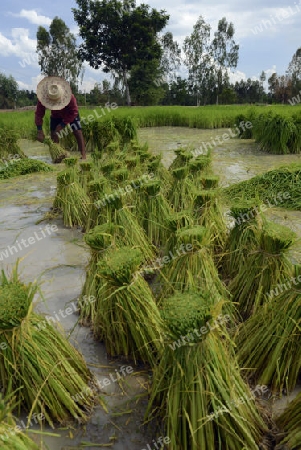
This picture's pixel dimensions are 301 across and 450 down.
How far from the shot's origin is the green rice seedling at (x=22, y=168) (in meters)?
5.88

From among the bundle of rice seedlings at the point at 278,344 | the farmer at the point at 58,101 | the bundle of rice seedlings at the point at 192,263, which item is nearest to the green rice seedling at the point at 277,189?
the bundle of rice seedlings at the point at 192,263

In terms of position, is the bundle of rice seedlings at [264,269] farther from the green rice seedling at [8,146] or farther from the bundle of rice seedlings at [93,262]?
the green rice seedling at [8,146]

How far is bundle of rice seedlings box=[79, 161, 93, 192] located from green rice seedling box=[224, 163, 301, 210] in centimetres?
160

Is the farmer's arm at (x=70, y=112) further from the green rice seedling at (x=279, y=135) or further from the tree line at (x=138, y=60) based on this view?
the tree line at (x=138, y=60)

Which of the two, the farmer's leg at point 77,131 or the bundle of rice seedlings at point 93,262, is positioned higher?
the farmer's leg at point 77,131

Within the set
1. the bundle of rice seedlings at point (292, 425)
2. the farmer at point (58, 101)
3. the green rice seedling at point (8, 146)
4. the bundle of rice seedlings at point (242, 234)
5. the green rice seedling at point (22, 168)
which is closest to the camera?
the bundle of rice seedlings at point (292, 425)

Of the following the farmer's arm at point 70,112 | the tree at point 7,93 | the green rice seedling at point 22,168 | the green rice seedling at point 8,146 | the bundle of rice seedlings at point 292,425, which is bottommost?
the bundle of rice seedlings at point 292,425

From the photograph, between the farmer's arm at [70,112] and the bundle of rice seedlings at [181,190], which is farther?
the farmer's arm at [70,112]

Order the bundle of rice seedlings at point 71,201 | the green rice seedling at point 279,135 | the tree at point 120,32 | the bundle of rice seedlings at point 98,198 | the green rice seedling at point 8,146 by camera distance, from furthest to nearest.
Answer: the tree at point 120,32 → the green rice seedling at point 8,146 → the green rice seedling at point 279,135 → the bundle of rice seedlings at point 71,201 → the bundle of rice seedlings at point 98,198

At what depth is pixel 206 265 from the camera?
1862 mm

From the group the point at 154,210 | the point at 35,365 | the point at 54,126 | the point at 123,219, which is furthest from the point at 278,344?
the point at 54,126

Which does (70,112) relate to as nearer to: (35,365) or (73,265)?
Result: (73,265)

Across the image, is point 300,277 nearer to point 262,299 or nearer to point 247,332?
point 247,332

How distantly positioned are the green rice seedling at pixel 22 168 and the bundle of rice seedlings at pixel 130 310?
4.66 meters
